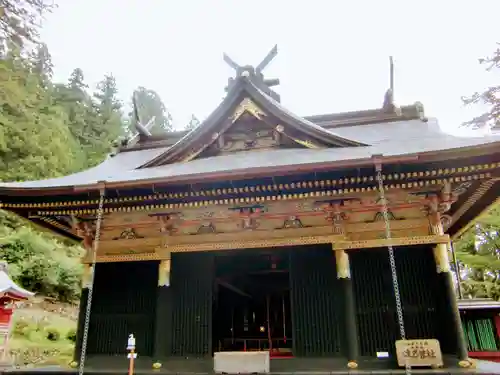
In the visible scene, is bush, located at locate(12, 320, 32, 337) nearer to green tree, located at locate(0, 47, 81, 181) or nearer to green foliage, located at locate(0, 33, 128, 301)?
green foliage, located at locate(0, 33, 128, 301)

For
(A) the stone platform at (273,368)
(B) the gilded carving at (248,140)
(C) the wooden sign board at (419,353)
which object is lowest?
(A) the stone platform at (273,368)

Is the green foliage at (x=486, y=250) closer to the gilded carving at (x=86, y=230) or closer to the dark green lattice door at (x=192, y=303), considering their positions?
the dark green lattice door at (x=192, y=303)

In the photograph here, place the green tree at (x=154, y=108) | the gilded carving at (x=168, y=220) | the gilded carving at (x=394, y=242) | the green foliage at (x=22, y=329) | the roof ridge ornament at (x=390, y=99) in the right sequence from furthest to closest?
1. the green tree at (x=154, y=108)
2. the green foliage at (x=22, y=329)
3. the roof ridge ornament at (x=390, y=99)
4. the gilded carving at (x=168, y=220)
5. the gilded carving at (x=394, y=242)

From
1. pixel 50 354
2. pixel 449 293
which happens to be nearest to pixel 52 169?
pixel 50 354

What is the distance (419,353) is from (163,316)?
454 cm

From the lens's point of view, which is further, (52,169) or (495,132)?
(52,169)

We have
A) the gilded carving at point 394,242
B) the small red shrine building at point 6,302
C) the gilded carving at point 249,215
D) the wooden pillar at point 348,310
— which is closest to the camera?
the wooden pillar at point 348,310

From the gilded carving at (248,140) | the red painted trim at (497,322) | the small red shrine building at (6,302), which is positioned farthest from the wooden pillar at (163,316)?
the red painted trim at (497,322)

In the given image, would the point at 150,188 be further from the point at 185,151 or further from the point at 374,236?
the point at 374,236

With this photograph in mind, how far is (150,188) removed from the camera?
6891 mm

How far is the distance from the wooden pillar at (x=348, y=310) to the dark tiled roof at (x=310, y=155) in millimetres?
1875

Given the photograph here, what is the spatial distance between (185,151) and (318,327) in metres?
4.63

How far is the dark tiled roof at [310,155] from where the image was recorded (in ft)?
20.9

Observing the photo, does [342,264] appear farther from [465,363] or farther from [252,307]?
[252,307]
